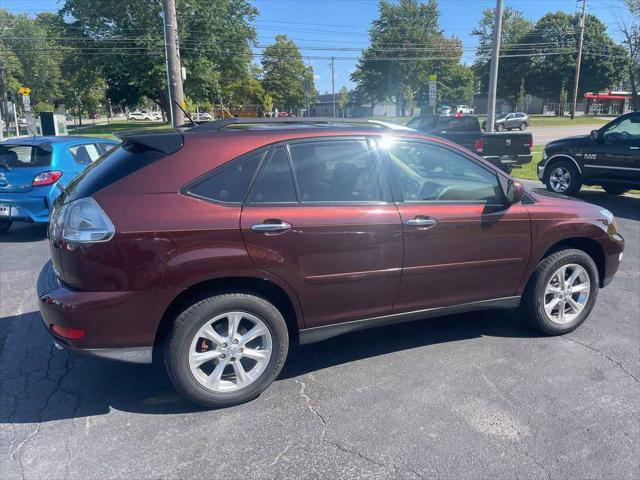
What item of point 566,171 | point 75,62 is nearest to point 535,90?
point 75,62

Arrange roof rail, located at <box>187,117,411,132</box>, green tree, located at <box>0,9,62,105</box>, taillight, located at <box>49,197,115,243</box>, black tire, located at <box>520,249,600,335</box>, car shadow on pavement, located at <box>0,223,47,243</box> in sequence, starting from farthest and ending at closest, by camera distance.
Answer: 1. green tree, located at <box>0,9,62,105</box>
2. car shadow on pavement, located at <box>0,223,47,243</box>
3. black tire, located at <box>520,249,600,335</box>
4. roof rail, located at <box>187,117,411,132</box>
5. taillight, located at <box>49,197,115,243</box>

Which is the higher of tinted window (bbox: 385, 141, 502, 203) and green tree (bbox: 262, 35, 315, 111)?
green tree (bbox: 262, 35, 315, 111)

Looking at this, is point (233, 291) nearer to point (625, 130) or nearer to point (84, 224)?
point (84, 224)

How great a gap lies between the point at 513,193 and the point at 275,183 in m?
1.83

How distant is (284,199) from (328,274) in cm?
56

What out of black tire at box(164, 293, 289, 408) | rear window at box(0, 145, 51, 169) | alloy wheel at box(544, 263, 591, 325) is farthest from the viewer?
rear window at box(0, 145, 51, 169)

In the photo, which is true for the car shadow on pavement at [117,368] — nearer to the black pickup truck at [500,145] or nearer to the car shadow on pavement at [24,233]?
the car shadow on pavement at [24,233]

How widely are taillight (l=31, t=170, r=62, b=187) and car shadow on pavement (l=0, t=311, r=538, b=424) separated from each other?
3.46 metres

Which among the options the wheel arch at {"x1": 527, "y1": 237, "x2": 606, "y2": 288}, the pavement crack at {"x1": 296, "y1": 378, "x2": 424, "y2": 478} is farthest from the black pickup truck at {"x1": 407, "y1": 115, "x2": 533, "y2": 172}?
the pavement crack at {"x1": 296, "y1": 378, "x2": 424, "y2": 478}

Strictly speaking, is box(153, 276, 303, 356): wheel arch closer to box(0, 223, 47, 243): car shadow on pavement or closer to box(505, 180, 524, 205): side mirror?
box(505, 180, 524, 205): side mirror

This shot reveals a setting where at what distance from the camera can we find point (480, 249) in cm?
376

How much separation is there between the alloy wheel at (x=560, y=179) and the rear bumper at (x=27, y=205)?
9707 millimetres

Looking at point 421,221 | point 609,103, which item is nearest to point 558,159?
point 421,221

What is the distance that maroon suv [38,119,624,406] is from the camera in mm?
2904
